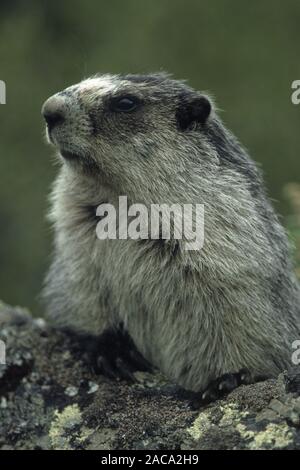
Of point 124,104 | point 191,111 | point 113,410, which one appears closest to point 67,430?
point 113,410

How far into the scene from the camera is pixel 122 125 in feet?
21.2

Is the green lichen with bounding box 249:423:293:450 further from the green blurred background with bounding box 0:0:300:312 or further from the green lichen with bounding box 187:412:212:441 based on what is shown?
the green blurred background with bounding box 0:0:300:312

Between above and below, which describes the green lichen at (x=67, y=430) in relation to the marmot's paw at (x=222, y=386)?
below

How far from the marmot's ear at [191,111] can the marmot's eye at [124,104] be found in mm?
353

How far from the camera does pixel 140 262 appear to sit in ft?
21.0

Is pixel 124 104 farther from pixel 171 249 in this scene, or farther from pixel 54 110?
pixel 171 249

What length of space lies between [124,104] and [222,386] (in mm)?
2122

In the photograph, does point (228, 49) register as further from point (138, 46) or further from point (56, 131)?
point (56, 131)

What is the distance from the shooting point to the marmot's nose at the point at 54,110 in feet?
20.5

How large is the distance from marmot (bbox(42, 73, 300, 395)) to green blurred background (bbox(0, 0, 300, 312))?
725cm

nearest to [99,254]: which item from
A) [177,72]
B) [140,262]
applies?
[140,262]

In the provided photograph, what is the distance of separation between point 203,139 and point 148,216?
2.50ft

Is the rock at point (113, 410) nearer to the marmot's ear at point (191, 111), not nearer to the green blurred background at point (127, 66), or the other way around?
the marmot's ear at point (191, 111)

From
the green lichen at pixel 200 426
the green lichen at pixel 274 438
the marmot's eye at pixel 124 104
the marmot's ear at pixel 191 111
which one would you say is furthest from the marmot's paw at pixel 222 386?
the marmot's eye at pixel 124 104
